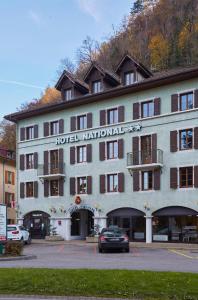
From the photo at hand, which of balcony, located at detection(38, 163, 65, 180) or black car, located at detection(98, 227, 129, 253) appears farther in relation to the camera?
balcony, located at detection(38, 163, 65, 180)

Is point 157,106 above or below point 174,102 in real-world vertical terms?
below

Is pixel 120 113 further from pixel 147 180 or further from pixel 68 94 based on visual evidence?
pixel 68 94

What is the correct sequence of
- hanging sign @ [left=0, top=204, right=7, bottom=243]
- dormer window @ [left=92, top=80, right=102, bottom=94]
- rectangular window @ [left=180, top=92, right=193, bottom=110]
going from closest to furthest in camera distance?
hanging sign @ [left=0, top=204, right=7, bottom=243]
rectangular window @ [left=180, top=92, right=193, bottom=110]
dormer window @ [left=92, top=80, right=102, bottom=94]

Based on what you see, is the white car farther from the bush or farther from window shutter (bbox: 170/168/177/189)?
the bush

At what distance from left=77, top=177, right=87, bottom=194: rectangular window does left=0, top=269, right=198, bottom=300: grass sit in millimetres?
32749

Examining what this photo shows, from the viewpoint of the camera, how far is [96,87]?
48.7 meters

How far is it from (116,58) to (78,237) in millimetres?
28164

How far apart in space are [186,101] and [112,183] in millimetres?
9869

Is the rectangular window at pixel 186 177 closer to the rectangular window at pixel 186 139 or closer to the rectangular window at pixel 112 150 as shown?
the rectangular window at pixel 186 139

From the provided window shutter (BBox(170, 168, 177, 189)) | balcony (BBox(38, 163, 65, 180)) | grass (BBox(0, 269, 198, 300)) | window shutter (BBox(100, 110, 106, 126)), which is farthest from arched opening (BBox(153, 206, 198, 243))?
grass (BBox(0, 269, 198, 300))

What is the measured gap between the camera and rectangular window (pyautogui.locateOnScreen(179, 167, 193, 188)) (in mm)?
40094

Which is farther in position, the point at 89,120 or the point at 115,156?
the point at 89,120

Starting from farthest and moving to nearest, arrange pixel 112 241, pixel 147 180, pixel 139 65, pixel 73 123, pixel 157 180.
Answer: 1. pixel 73 123
2. pixel 139 65
3. pixel 147 180
4. pixel 157 180
5. pixel 112 241

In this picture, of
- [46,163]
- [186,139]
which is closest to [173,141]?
[186,139]
